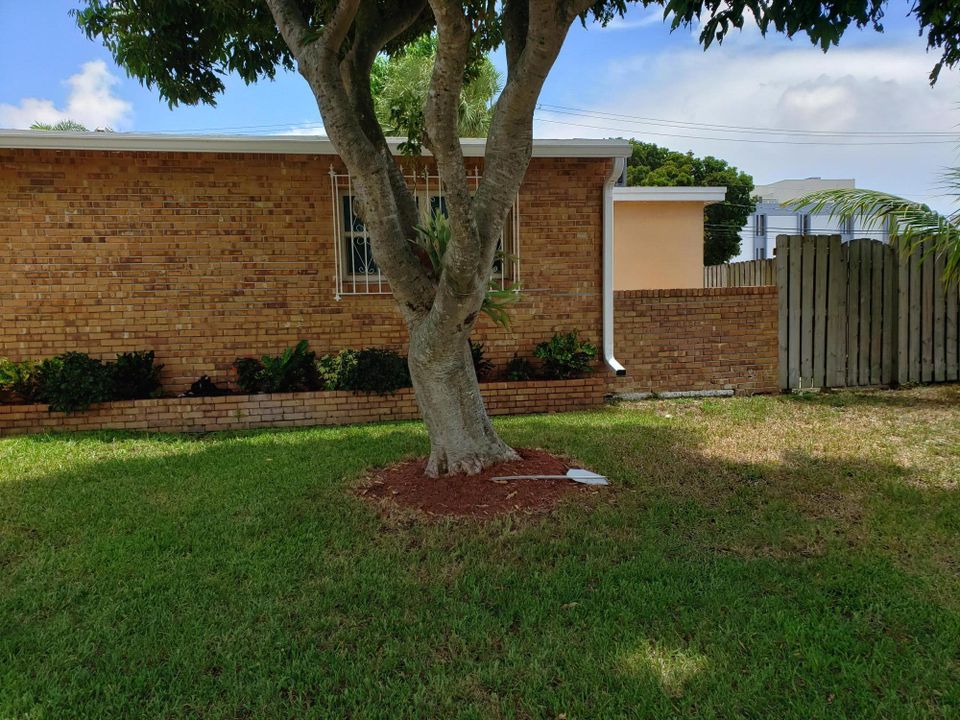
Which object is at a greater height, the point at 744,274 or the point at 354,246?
the point at 354,246

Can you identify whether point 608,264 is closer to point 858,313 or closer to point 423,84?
point 858,313

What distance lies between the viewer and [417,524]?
13.5ft

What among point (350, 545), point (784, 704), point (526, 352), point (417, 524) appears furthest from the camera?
point (526, 352)

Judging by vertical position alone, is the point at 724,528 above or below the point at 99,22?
below

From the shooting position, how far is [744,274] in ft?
39.4

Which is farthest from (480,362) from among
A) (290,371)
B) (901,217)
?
(901,217)

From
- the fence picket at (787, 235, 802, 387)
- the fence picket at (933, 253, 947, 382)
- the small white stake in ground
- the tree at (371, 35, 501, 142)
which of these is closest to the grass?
the small white stake in ground

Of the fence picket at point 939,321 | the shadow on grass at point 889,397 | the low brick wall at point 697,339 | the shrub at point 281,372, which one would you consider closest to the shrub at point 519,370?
the low brick wall at point 697,339

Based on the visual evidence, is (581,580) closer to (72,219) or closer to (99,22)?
(99,22)

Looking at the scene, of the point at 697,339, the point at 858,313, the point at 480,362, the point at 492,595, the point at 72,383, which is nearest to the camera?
the point at 492,595

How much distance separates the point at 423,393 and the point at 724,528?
2157 mm

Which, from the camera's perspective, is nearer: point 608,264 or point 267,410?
point 267,410

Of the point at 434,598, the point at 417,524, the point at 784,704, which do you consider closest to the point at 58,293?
the point at 417,524

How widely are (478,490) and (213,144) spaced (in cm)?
529
